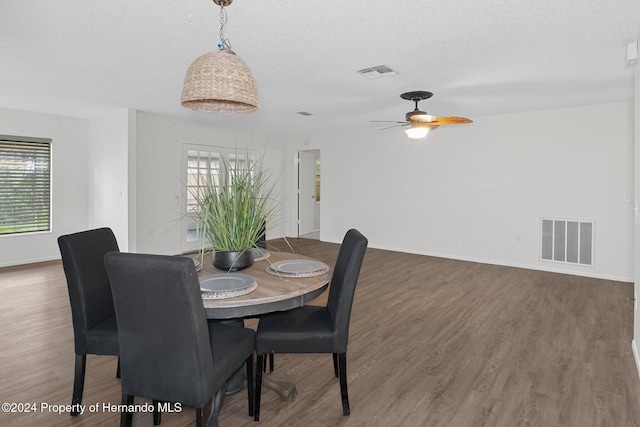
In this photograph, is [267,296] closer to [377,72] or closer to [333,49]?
[333,49]

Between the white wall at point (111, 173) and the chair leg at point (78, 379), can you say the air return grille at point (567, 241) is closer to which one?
the chair leg at point (78, 379)

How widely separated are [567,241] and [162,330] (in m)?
5.79

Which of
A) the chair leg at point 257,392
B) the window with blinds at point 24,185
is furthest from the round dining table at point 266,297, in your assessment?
the window with blinds at point 24,185

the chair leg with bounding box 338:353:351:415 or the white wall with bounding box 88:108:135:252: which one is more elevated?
the white wall with bounding box 88:108:135:252

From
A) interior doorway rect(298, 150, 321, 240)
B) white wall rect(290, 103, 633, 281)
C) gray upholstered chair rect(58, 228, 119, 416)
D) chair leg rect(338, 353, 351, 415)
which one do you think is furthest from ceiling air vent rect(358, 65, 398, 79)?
interior doorway rect(298, 150, 321, 240)

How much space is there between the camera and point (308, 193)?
898cm

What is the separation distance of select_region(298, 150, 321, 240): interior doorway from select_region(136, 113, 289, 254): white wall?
92.9 inches

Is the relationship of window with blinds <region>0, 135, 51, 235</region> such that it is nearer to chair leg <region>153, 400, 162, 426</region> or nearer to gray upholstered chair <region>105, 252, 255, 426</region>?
chair leg <region>153, 400, 162, 426</region>

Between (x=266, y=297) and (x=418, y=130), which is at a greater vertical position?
(x=418, y=130)

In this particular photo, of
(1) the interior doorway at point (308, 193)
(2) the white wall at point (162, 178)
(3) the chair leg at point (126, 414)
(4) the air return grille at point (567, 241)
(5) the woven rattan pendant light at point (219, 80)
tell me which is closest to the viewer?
(3) the chair leg at point (126, 414)

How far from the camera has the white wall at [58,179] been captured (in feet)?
18.2

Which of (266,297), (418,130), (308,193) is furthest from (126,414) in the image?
(308,193)

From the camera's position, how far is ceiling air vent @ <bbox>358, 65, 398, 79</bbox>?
3594 mm

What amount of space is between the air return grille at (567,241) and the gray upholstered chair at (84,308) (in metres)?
5.78
